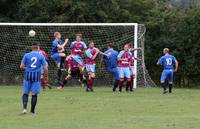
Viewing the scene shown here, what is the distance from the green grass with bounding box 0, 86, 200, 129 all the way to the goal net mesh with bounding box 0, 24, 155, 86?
10234 mm

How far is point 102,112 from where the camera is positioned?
699 inches

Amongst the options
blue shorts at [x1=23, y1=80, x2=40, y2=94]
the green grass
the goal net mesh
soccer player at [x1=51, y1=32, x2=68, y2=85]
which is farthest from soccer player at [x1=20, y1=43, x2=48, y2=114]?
the goal net mesh

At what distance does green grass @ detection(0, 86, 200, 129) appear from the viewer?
14.8m

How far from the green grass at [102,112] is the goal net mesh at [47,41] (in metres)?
10.2

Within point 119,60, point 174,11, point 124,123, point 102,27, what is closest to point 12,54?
point 102,27

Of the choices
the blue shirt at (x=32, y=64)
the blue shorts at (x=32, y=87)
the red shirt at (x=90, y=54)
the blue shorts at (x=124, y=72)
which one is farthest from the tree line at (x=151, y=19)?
the blue shorts at (x=32, y=87)

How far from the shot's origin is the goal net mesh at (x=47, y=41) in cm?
3412

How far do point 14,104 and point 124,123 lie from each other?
19.5 feet

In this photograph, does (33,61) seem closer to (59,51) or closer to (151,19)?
(59,51)

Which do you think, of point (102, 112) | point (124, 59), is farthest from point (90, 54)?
point (102, 112)

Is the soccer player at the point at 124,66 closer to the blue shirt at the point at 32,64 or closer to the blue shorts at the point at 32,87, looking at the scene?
the blue shirt at the point at 32,64

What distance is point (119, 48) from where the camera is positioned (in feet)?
113

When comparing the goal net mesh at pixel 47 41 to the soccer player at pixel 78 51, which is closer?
the soccer player at pixel 78 51

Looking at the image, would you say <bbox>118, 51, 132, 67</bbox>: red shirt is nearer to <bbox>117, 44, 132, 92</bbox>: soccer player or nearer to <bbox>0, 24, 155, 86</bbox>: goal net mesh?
<bbox>117, 44, 132, 92</bbox>: soccer player
